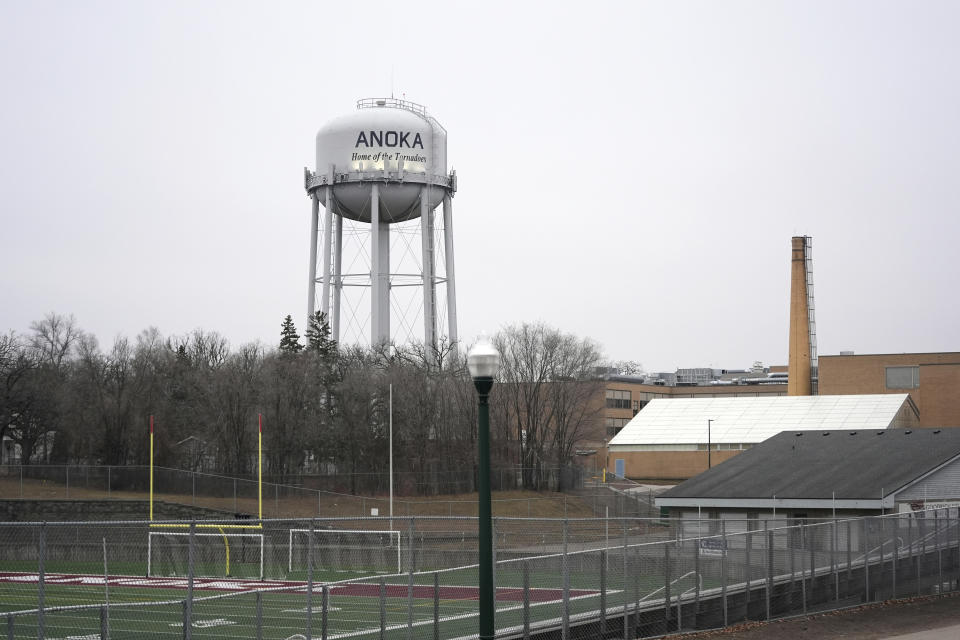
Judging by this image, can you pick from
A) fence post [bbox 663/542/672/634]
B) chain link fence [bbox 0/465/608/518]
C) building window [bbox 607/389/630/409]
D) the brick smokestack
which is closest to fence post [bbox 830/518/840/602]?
fence post [bbox 663/542/672/634]

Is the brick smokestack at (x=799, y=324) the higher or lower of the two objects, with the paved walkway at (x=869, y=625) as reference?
higher

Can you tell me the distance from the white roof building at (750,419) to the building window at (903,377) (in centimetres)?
713

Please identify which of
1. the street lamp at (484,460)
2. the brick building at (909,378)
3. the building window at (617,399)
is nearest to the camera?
the street lamp at (484,460)

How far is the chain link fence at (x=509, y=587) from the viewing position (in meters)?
21.3

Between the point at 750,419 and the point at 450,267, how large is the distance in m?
21.7

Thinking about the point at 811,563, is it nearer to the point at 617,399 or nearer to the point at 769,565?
the point at 769,565

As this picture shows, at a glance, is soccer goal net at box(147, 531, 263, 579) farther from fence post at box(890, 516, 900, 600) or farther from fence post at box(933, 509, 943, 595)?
fence post at box(933, 509, 943, 595)

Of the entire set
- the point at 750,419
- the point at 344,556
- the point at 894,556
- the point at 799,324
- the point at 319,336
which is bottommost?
the point at 344,556

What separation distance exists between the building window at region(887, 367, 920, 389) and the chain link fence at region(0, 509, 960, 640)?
53231 millimetres

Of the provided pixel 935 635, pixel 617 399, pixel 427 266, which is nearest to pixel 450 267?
pixel 427 266

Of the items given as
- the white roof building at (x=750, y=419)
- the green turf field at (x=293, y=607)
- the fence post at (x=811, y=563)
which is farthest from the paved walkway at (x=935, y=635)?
the white roof building at (x=750, y=419)

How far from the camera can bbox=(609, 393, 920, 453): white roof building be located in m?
75.0

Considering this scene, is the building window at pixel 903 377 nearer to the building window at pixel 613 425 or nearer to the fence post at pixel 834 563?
the building window at pixel 613 425

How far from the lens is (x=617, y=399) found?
120 metres
